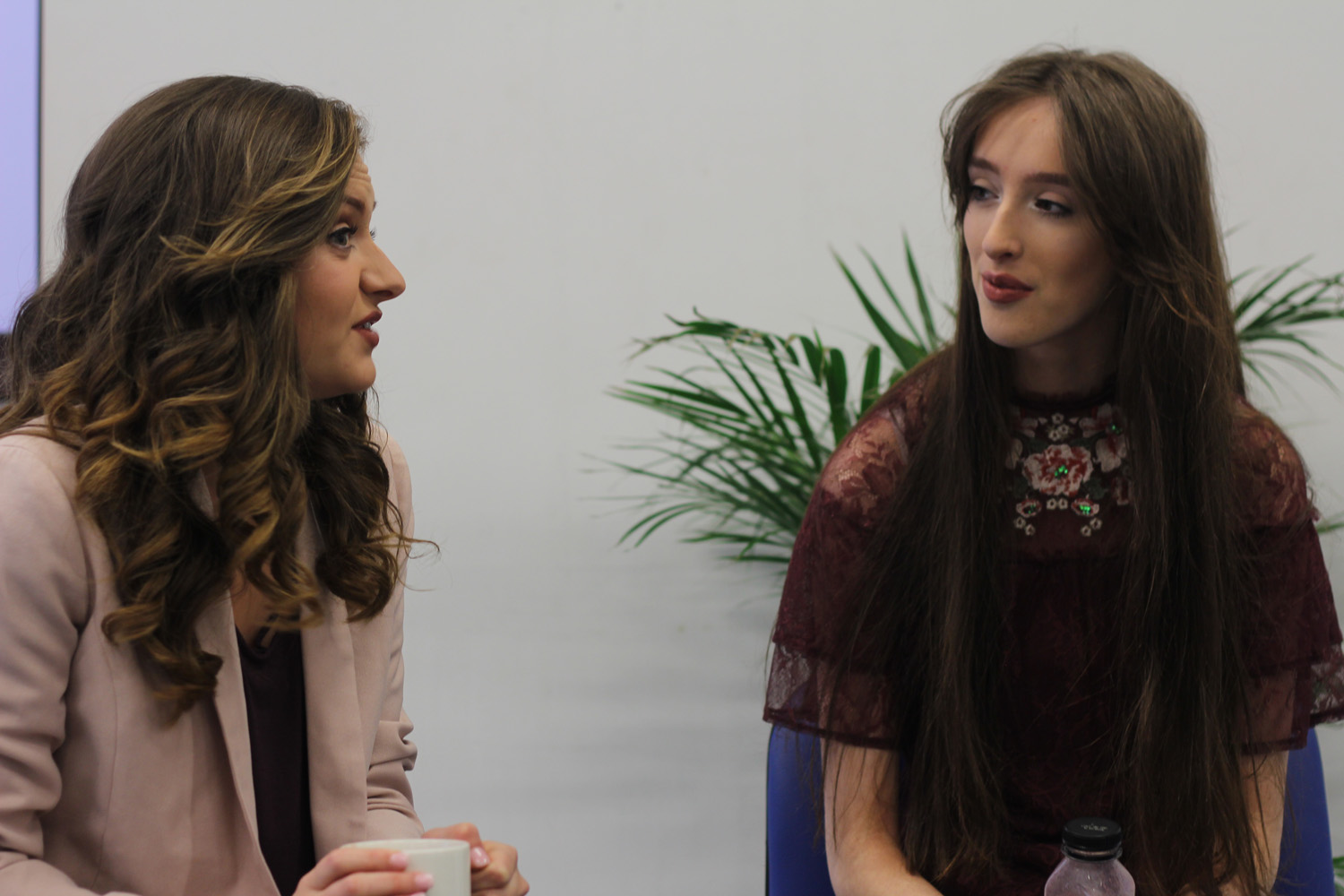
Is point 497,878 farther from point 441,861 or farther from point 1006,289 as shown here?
point 1006,289

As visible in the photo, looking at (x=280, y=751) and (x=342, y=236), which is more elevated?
(x=342, y=236)

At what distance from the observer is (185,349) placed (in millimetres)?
983

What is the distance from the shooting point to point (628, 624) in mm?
2439

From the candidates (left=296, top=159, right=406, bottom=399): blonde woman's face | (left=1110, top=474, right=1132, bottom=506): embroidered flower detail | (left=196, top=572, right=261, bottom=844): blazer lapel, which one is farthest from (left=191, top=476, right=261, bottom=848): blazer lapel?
(left=1110, top=474, right=1132, bottom=506): embroidered flower detail

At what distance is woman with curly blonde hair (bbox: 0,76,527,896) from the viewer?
0.92 m

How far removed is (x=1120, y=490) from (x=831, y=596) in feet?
1.11

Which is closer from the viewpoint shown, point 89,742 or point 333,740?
point 89,742

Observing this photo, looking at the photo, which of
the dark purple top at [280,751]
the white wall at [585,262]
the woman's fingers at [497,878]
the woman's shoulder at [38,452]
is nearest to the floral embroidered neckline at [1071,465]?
the woman's fingers at [497,878]

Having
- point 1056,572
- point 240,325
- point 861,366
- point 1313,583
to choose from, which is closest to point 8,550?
point 240,325

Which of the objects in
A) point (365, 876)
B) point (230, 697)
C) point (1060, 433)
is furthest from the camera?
point (1060, 433)

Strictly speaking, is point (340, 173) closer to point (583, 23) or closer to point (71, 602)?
point (71, 602)

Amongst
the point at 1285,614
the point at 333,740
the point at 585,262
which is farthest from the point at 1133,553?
the point at 585,262

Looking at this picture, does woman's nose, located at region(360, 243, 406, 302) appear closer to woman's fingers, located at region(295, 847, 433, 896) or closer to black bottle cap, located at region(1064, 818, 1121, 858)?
woman's fingers, located at region(295, 847, 433, 896)

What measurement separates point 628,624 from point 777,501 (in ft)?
1.82
